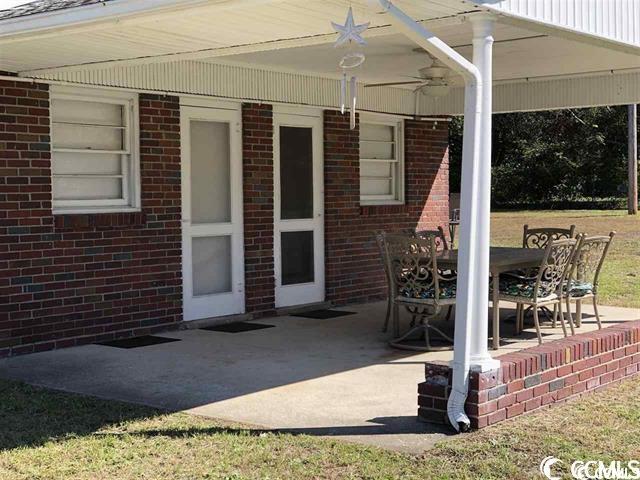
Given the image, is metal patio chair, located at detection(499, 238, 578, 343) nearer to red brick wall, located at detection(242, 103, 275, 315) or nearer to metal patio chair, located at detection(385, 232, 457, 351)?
Answer: metal patio chair, located at detection(385, 232, 457, 351)

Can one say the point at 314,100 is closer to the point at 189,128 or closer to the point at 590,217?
the point at 189,128

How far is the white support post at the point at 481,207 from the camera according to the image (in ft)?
19.0

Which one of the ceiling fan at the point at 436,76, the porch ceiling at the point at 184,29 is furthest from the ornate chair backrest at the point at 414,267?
the porch ceiling at the point at 184,29

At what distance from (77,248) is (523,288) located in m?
4.16

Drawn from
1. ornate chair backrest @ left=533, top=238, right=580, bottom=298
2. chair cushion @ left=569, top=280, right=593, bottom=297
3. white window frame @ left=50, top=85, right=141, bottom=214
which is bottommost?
chair cushion @ left=569, top=280, right=593, bottom=297

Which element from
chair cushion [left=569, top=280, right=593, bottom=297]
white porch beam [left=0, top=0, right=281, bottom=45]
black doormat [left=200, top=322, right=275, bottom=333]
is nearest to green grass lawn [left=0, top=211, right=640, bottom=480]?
chair cushion [left=569, top=280, right=593, bottom=297]

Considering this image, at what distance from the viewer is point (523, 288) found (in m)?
8.48

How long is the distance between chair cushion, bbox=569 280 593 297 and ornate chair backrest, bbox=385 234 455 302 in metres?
1.31

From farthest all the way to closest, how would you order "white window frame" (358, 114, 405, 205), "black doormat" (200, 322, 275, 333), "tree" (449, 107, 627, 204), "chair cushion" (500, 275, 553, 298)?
1. "tree" (449, 107, 627, 204)
2. "white window frame" (358, 114, 405, 205)
3. "black doormat" (200, 322, 275, 333)
4. "chair cushion" (500, 275, 553, 298)

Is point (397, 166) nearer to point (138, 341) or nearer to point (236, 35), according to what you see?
point (138, 341)

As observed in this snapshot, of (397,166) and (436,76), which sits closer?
(436,76)

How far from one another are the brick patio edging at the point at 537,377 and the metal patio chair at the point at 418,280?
1630 mm

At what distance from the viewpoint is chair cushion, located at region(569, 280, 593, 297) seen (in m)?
8.91

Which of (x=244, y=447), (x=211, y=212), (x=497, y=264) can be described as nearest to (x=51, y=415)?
(x=244, y=447)
